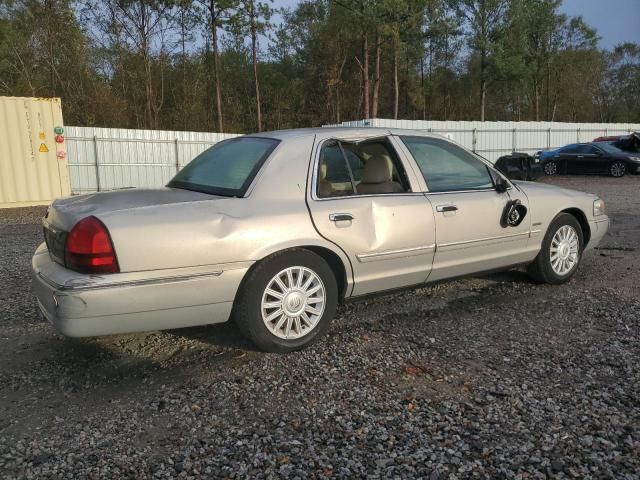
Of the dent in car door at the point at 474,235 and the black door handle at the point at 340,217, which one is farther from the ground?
the black door handle at the point at 340,217

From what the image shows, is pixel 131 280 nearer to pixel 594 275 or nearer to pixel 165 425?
pixel 165 425

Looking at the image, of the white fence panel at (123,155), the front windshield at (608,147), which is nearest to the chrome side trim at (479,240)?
the white fence panel at (123,155)

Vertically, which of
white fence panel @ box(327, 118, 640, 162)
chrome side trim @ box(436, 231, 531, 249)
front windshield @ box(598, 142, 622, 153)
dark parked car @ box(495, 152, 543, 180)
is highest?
white fence panel @ box(327, 118, 640, 162)

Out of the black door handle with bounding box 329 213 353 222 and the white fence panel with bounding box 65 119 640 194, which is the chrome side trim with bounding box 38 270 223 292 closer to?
the black door handle with bounding box 329 213 353 222

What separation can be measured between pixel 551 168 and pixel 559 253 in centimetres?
1854

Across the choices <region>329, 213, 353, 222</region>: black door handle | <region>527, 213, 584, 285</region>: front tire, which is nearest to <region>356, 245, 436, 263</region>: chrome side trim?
<region>329, 213, 353, 222</region>: black door handle

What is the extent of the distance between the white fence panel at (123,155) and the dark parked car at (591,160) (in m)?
13.5

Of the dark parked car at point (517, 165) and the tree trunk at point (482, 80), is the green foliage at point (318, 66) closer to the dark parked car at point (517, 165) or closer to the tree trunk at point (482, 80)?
the tree trunk at point (482, 80)

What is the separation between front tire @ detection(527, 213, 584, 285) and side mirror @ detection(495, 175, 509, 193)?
70cm

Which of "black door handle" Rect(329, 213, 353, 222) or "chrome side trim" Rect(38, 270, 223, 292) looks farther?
"black door handle" Rect(329, 213, 353, 222)

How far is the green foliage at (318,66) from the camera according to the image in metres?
24.1

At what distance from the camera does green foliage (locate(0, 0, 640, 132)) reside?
950 inches

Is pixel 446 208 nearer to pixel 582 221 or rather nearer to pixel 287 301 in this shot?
pixel 287 301

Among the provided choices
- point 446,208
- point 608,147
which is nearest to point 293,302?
point 446,208
